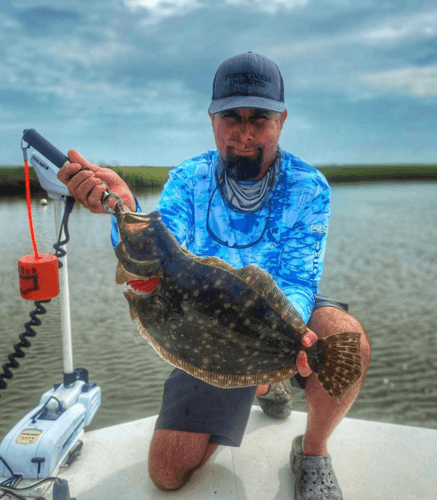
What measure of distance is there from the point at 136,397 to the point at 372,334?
4.36 meters

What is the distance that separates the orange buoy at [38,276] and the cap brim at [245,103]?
1585 millimetres

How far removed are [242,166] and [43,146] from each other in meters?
1.28

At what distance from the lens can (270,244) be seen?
9.89 ft

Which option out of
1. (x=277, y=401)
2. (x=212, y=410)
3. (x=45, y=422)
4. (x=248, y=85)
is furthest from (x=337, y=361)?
(x=45, y=422)

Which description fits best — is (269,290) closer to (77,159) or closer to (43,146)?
(77,159)

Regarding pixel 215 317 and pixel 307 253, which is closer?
pixel 215 317

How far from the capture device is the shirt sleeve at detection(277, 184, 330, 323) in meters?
2.79

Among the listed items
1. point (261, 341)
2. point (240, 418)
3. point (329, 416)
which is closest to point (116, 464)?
point (240, 418)

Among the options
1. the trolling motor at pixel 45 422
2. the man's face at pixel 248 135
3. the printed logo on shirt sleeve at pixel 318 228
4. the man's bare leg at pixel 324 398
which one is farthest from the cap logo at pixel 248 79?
the man's bare leg at pixel 324 398

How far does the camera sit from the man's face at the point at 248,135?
2.72 meters

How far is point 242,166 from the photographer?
2867 mm

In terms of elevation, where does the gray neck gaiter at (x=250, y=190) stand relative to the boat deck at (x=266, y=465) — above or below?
above

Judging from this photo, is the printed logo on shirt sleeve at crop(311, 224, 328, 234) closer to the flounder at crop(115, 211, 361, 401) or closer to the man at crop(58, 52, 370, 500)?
the man at crop(58, 52, 370, 500)

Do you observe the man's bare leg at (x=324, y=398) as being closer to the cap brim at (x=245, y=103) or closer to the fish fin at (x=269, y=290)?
the fish fin at (x=269, y=290)
